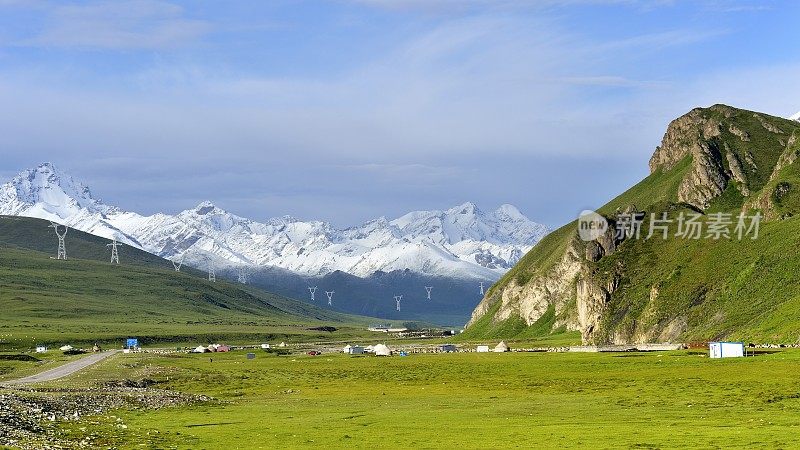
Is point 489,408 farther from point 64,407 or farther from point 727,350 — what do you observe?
point 727,350

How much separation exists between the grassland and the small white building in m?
2.25

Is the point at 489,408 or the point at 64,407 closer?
the point at 64,407

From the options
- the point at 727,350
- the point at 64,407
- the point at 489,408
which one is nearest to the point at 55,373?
the point at 64,407

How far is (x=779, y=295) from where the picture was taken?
194 meters

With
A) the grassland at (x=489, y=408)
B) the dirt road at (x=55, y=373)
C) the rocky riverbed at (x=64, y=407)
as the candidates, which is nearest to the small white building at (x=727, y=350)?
the grassland at (x=489, y=408)

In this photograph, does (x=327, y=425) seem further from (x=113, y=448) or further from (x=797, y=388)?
(x=797, y=388)

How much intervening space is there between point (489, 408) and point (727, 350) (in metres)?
67.3

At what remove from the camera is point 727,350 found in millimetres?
140875

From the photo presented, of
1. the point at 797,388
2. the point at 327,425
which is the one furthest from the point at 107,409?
the point at 797,388

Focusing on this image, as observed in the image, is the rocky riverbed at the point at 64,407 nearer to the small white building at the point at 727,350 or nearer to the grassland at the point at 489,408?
the grassland at the point at 489,408

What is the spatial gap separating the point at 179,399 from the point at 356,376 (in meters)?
48.3

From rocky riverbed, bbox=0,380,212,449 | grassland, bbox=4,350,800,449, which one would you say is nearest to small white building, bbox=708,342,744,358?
grassland, bbox=4,350,800,449

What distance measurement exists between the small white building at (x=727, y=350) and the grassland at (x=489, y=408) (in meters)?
2.25

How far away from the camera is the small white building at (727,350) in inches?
5489
